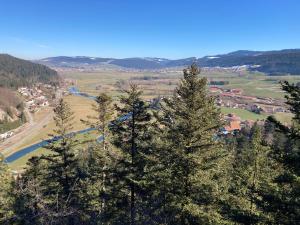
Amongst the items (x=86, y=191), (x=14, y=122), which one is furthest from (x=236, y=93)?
(x=86, y=191)

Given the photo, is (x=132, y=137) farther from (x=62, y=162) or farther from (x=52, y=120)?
(x=52, y=120)

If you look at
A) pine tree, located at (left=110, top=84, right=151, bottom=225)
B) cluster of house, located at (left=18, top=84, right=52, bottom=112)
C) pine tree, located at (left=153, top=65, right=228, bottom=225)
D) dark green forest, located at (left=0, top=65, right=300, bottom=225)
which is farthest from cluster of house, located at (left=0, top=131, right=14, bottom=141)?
pine tree, located at (left=153, top=65, right=228, bottom=225)

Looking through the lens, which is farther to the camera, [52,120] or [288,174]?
[52,120]

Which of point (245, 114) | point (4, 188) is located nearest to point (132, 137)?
point (4, 188)

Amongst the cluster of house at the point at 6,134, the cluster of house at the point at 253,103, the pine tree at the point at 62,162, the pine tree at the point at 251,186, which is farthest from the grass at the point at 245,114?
the pine tree at the point at 62,162

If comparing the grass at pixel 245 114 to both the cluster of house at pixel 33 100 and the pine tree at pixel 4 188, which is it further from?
the pine tree at pixel 4 188

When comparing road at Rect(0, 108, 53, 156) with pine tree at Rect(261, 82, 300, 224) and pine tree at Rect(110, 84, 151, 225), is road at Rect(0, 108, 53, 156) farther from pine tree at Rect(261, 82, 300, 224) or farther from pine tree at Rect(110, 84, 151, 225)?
pine tree at Rect(261, 82, 300, 224)

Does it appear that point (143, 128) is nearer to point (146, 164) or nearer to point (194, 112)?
point (146, 164)

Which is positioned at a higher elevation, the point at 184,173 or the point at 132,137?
the point at 132,137
